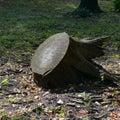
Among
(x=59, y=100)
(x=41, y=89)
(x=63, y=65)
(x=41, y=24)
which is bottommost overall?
(x=41, y=24)

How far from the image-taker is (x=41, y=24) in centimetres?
1257

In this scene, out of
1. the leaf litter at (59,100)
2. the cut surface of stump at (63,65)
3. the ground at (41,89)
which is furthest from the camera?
the cut surface of stump at (63,65)

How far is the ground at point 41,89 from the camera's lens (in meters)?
5.41

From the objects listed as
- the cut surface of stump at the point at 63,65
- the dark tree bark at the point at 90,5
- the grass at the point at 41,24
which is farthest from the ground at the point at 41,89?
the dark tree bark at the point at 90,5

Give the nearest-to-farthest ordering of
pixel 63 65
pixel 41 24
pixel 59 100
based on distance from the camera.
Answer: pixel 59 100, pixel 63 65, pixel 41 24

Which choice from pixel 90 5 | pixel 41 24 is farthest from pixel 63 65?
pixel 90 5

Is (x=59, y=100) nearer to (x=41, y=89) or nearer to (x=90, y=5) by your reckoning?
(x=41, y=89)

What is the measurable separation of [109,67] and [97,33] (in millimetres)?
3775

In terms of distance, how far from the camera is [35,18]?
13.8 meters

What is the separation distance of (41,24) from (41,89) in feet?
20.9

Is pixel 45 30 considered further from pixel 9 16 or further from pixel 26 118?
pixel 26 118

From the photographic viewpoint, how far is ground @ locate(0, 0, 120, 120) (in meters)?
5.41

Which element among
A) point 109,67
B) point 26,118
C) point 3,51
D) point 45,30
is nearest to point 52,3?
point 45,30

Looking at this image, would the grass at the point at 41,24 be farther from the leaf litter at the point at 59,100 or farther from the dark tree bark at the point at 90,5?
the leaf litter at the point at 59,100
